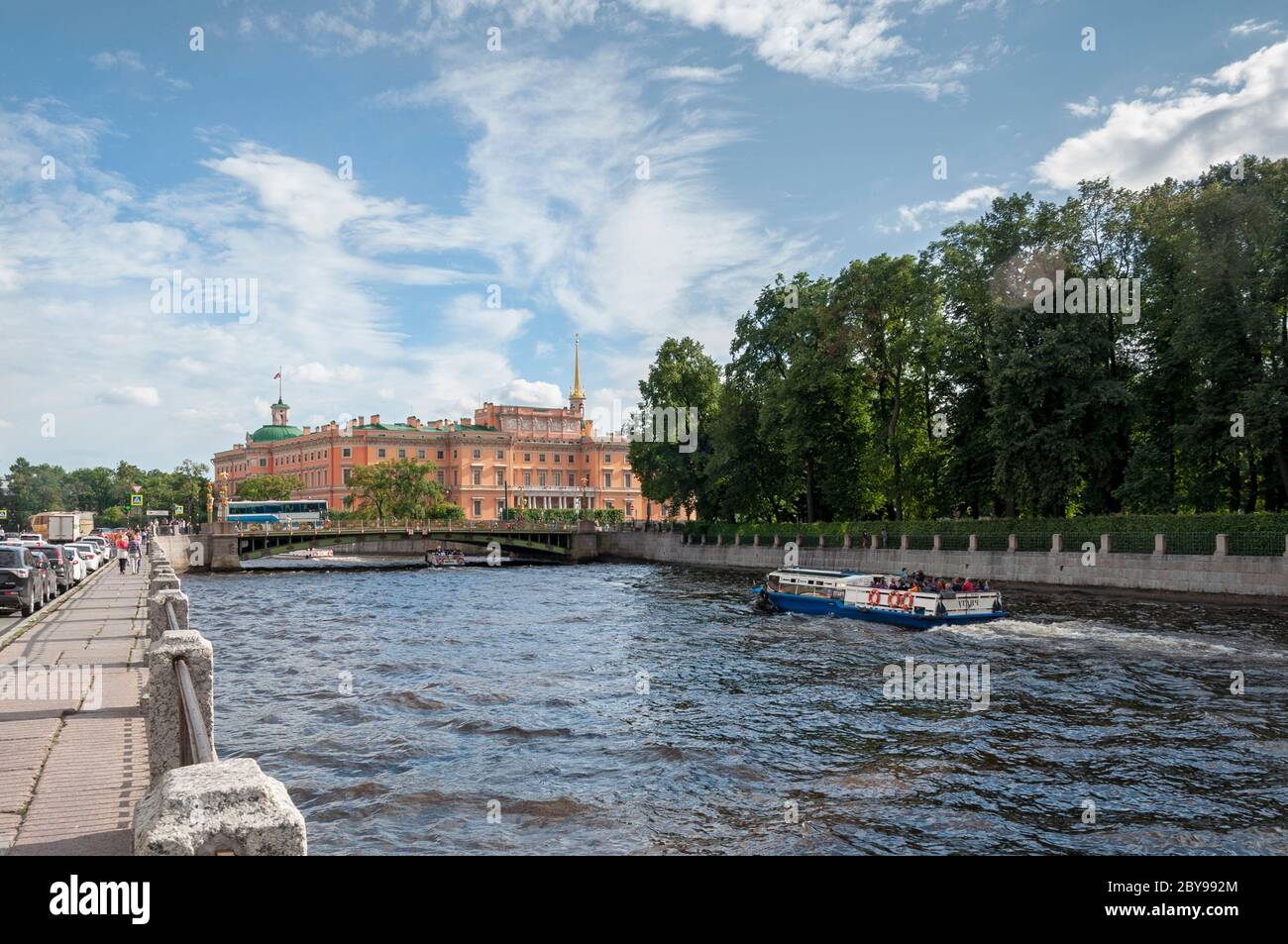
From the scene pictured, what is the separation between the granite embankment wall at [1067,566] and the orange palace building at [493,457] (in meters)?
71.5

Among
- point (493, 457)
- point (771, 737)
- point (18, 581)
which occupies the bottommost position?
point (771, 737)

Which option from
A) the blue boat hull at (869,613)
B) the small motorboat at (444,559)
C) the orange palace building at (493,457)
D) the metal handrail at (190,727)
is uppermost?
the orange palace building at (493,457)

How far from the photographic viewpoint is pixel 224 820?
353cm

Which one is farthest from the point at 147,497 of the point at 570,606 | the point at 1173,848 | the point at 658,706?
the point at 1173,848

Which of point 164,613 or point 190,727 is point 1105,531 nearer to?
point 164,613

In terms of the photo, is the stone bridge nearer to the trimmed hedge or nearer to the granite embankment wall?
the granite embankment wall

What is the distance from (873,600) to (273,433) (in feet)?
480

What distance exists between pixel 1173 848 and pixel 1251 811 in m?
1.95

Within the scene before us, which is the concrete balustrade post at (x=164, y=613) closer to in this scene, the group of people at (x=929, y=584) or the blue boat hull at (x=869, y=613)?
the blue boat hull at (x=869, y=613)

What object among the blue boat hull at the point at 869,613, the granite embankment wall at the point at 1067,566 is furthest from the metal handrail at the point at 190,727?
the granite embankment wall at the point at 1067,566

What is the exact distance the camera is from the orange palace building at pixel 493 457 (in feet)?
444

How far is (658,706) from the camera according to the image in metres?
19.3

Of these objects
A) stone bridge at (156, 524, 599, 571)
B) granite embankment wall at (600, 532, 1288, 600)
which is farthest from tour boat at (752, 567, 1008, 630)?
stone bridge at (156, 524, 599, 571)

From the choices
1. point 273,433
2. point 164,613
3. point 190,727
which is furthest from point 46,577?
point 273,433
